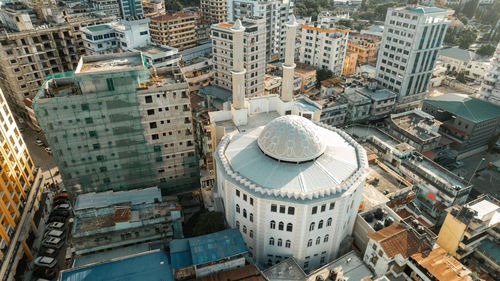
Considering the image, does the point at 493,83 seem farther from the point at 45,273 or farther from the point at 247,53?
the point at 45,273

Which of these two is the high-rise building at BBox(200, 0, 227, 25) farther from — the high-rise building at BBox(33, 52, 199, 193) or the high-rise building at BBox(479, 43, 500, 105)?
the high-rise building at BBox(479, 43, 500, 105)

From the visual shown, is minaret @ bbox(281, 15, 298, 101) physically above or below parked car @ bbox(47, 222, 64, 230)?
above

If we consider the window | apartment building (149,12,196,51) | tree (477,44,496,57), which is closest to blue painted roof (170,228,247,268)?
the window

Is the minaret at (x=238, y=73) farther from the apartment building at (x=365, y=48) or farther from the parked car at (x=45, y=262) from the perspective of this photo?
the apartment building at (x=365, y=48)

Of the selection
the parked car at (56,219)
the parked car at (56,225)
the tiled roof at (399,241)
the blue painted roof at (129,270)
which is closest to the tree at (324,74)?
the tiled roof at (399,241)

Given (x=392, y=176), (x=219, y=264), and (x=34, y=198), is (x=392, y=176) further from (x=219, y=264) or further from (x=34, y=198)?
(x=34, y=198)
